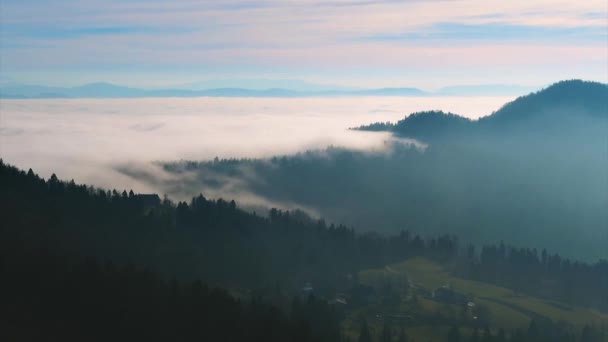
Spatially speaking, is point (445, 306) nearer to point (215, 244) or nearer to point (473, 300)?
point (473, 300)

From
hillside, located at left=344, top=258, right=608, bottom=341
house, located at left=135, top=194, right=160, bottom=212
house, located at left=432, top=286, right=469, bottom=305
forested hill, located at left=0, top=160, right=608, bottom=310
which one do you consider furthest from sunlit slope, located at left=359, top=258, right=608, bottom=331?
house, located at left=135, top=194, right=160, bottom=212

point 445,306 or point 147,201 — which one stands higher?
point 147,201

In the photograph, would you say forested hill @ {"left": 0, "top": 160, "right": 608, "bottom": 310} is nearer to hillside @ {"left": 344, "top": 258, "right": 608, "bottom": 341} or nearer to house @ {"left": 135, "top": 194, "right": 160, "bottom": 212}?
house @ {"left": 135, "top": 194, "right": 160, "bottom": 212}

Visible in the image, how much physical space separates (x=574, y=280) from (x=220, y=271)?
9279cm

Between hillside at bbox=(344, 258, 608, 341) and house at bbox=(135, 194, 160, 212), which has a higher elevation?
house at bbox=(135, 194, 160, 212)

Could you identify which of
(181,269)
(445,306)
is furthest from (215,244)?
(445,306)

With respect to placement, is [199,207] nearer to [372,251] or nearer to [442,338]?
[372,251]

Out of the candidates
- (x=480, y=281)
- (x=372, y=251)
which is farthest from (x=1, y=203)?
(x=480, y=281)

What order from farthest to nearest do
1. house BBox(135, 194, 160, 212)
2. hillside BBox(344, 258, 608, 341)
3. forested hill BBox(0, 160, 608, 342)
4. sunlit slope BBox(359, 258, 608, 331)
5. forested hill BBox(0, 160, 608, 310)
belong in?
house BBox(135, 194, 160, 212), sunlit slope BBox(359, 258, 608, 331), hillside BBox(344, 258, 608, 341), forested hill BBox(0, 160, 608, 310), forested hill BBox(0, 160, 608, 342)

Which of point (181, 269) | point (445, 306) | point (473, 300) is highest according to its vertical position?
point (181, 269)

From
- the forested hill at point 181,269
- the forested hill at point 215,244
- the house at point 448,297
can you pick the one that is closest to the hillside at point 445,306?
the house at point 448,297

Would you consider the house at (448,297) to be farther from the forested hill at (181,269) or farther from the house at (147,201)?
the house at (147,201)

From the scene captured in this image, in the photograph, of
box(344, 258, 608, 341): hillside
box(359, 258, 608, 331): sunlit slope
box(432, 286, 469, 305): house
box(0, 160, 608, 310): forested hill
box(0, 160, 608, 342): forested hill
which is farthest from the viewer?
box(432, 286, 469, 305): house

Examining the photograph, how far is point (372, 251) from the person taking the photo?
18462 cm
